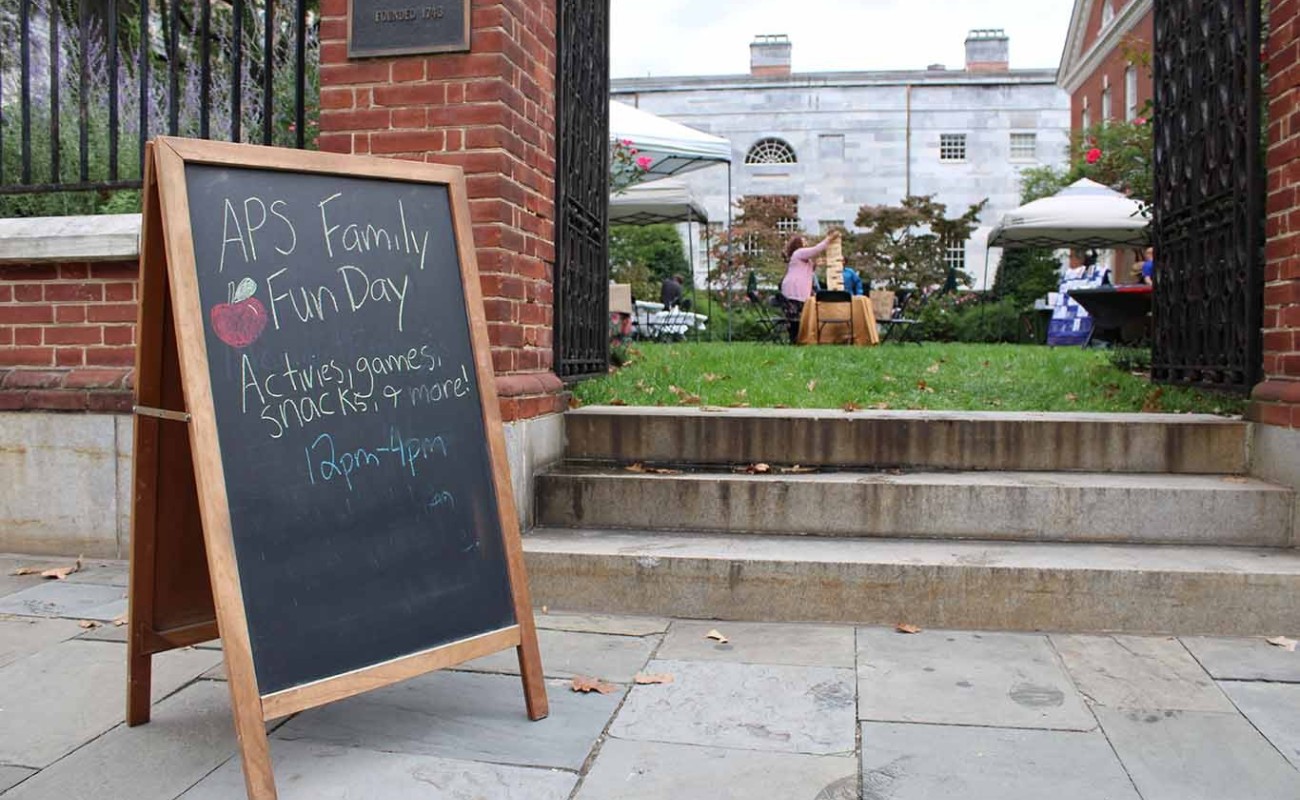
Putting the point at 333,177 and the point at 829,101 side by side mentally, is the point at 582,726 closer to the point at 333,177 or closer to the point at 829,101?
the point at 333,177

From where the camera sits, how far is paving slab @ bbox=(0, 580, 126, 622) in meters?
3.82

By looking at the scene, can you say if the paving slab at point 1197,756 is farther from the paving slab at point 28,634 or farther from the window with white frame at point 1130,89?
the window with white frame at point 1130,89

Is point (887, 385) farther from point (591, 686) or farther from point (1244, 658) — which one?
point (591, 686)

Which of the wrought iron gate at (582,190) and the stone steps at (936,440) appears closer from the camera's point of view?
the stone steps at (936,440)

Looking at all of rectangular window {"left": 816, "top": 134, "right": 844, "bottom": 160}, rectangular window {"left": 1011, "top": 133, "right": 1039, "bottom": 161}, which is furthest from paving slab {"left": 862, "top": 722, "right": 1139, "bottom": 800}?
rectangular window {"left": 1011, "top": 133, "right": 1039, "bottom": 161}

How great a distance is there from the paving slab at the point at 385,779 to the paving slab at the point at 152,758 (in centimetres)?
9

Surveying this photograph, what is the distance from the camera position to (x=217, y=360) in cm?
247

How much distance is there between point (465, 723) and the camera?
2.86 metres

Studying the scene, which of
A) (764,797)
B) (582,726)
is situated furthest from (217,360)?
(764,797)

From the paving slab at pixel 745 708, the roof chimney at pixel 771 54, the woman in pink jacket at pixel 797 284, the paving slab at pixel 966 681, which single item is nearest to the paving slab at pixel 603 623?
the paving slab at pixel 745 708

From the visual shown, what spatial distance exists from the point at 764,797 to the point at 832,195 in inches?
1545

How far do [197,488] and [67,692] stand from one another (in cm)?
114

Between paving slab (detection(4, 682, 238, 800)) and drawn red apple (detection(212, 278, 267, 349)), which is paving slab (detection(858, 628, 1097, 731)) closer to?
paving slab (detection(4, 682, 238, 800))

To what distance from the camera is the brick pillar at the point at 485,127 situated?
4.02m
